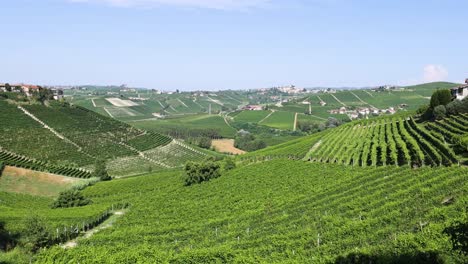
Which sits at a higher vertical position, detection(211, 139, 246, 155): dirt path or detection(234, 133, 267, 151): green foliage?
detection(234, 133, 267, 151): green foliage

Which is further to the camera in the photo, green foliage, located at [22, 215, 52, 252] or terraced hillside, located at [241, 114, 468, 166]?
terraced hillside, located at [241, 114, 468, 166]

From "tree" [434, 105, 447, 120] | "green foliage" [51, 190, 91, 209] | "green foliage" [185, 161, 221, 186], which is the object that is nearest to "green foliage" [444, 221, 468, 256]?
"green foliage" [185, 161, 221, 186]

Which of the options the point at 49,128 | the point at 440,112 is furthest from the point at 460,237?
the point at 49,128

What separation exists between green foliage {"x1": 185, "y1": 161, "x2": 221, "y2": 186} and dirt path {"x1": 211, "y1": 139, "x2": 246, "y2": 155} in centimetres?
7116

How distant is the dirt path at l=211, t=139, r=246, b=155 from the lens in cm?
13411

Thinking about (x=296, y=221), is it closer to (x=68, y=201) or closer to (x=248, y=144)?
(x=68, y=201)

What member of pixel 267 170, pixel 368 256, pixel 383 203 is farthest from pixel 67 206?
pixel 368 256

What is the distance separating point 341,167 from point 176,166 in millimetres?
57589

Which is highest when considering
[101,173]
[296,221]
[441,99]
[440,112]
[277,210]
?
[441,99]

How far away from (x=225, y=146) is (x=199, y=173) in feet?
279

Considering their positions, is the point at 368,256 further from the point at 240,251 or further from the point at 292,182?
the point at 292,182

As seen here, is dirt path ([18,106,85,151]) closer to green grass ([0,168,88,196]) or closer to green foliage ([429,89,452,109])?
green grass ([0,168,88,196])

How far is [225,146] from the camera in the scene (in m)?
143

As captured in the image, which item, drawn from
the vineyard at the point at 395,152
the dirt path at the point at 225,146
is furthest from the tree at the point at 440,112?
the dirt path at the point at 225,146
